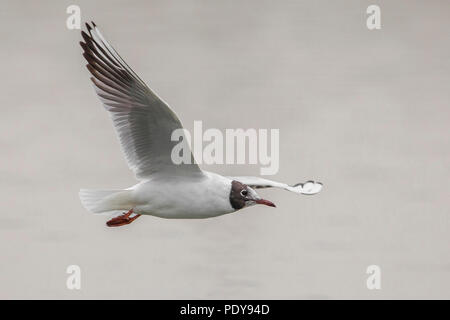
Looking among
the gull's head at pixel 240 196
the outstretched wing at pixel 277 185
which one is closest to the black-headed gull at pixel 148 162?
the gull's head at pixel 240 196

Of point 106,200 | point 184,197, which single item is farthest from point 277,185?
point 106,200

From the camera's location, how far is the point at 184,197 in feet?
Result: 9.26

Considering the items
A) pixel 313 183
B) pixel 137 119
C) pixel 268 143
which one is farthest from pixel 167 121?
pixel 268 143

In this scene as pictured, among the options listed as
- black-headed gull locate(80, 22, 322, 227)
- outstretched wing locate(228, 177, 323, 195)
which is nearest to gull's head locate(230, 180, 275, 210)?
black-headed gull locate(80, 22, 322, 227)

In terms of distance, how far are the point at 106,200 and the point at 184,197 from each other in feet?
0.94

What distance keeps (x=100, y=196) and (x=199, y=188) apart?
0.36 m

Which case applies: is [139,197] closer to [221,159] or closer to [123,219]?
[123,219]

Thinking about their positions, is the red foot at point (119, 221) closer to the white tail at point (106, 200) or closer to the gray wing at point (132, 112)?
the white tail at point (106, 200)

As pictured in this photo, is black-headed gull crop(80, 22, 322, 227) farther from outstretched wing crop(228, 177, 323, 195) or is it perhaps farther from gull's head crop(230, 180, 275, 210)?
outstretched wing crop(228, 177, 323, 195)

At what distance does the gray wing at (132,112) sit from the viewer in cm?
279

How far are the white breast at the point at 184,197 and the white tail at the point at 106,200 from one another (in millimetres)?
39

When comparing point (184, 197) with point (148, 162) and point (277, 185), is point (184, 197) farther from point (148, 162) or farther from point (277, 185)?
point (277, 185)

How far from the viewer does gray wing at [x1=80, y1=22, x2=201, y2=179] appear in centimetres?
279

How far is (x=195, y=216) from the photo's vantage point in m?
2.84
